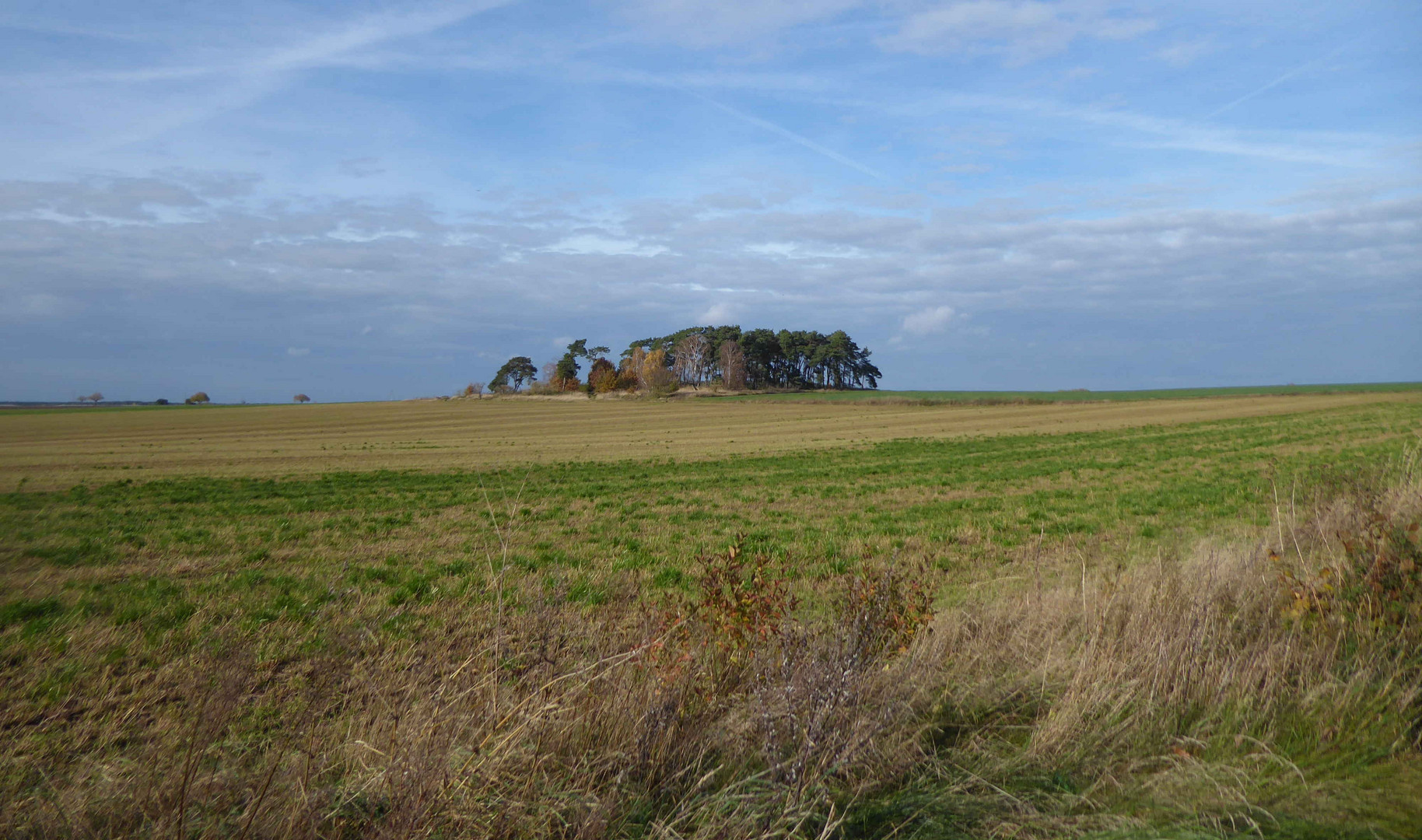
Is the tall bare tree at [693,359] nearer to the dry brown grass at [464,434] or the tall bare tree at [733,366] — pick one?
the tall bare tree at [733,366]

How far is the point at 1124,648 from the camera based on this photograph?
5184 mm

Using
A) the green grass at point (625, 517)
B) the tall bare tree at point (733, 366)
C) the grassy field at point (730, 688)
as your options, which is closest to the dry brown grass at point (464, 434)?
the green grass at point (625, 517)

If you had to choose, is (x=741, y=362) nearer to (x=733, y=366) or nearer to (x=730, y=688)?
(x=733, y=366)

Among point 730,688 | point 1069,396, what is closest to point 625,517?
point 730,688

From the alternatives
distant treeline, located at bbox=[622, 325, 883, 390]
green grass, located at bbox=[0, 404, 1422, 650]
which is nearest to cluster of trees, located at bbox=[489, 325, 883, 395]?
distant treeline, located at bbox=[622, 325, 883, 390]

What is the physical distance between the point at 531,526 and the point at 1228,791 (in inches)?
549

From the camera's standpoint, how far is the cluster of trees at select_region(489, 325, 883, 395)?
139 metres

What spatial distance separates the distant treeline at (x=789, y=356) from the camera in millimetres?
142875

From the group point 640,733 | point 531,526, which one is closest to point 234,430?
point 531,526

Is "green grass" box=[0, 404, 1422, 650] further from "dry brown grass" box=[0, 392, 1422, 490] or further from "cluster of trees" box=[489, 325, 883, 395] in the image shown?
"cluster of trees" box=[489, 325, 883, 395]

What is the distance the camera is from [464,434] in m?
57.0

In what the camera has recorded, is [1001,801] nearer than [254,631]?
Yes

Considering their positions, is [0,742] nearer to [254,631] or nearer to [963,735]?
[254,631]

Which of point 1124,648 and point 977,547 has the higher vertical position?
point 1124,648
